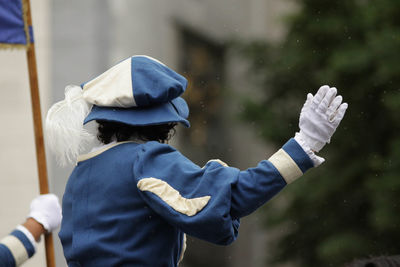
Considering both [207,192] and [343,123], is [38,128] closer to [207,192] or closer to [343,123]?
[207,192]

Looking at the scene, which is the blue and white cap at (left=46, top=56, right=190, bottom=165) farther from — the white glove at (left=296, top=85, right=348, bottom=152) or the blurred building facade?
the blurred building facade

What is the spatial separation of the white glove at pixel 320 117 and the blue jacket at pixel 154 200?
5 centimetres

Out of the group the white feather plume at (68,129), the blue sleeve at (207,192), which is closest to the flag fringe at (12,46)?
the white feather plume at (68,129)

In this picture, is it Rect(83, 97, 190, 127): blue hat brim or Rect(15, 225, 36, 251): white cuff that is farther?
Rect(15, 225, 36, 251): white cuff

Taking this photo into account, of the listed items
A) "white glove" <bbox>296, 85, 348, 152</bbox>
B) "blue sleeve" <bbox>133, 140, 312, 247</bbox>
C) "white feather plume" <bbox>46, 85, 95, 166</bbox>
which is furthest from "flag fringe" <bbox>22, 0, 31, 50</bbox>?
"white glove" <bbox>296, 85, 348, 152</bbox>

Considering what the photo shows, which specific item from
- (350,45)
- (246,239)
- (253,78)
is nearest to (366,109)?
(350,45)

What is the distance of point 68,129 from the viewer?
267 cm

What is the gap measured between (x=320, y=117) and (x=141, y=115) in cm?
62

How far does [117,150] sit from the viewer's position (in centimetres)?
246

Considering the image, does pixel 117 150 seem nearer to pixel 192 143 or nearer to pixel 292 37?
pixel 292 37

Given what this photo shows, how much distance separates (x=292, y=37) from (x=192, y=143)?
3.77 metres

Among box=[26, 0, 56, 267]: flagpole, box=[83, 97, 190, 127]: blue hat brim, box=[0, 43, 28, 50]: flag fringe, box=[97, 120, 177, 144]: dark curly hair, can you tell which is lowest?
box=[26, 0, 56, 267]: flagpole

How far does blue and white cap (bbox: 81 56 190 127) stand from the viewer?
241 cm

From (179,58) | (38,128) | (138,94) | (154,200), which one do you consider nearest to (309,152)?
(154,200)
